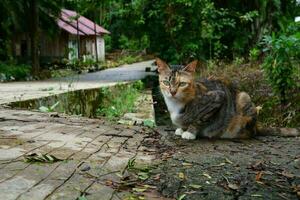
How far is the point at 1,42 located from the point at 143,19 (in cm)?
1008

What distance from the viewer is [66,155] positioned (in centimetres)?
435

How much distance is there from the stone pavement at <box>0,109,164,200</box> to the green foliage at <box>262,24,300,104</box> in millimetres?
3103

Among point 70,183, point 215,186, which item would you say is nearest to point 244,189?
point 215,186

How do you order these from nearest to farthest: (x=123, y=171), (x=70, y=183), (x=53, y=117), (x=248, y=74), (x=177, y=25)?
(x=70, y=183)
(x=123, y=171)
(x=53, y=117)
(x=248, y=74)
(x=177, y=25)

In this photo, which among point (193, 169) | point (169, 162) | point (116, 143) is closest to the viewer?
point (193, 169)

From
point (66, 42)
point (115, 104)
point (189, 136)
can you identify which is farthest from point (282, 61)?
point (66, 42)

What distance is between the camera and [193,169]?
166 inches

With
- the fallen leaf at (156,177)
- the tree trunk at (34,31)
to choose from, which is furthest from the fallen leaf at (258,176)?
the tree trunk at (34,31)

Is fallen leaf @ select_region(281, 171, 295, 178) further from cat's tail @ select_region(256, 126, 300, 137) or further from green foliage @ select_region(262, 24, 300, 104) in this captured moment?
green foliage @ select_region(262, 24, 300, 104)

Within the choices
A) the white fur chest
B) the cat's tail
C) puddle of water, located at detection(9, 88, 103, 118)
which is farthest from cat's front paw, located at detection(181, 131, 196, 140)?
puddle of water, located at detection(9, 88, 103, 118)

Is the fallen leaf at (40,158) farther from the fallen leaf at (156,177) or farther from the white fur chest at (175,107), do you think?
the white fur chest at (175,107)

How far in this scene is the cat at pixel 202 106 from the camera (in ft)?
18.4

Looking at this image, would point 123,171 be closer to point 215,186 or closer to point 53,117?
point 215,186

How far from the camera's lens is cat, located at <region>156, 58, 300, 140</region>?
5.61 m
